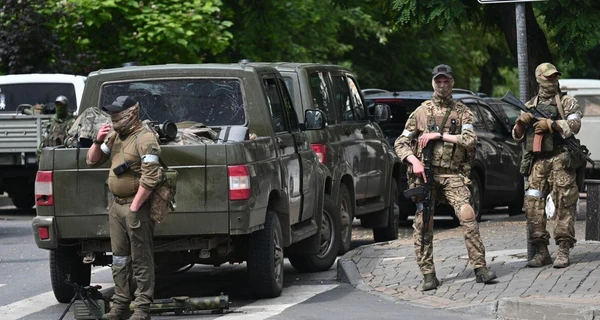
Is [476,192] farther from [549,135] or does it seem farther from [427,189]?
[427,189]

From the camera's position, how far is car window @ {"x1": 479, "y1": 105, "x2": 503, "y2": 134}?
720 inches

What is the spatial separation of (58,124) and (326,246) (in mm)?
7084

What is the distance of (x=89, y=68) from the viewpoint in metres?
29.4

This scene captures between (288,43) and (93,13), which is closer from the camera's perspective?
(93,13)

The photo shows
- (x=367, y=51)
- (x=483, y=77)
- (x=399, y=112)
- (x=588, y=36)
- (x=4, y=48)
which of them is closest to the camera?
(x=588, y=36)

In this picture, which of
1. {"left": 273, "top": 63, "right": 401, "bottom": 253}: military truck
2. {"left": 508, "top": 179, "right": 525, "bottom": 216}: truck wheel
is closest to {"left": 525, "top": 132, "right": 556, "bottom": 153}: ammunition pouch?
{"left": 273, "top": 63, "right": 401, "bottom": 253}: military truck

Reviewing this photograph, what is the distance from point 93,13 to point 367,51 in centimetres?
1463

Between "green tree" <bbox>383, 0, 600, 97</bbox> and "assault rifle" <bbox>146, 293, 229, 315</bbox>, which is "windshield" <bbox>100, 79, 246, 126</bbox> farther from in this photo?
"green tree" <bbox>383, 0, 600, 97</bbox>

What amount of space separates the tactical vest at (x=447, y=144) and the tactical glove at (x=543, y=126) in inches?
26.8

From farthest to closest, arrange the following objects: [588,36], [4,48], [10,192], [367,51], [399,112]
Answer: [367,51], [4,48], [10,192], [399,112], [588,36]

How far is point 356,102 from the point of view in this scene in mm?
15234

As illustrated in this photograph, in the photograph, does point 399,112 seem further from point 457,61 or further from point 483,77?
point 483,77

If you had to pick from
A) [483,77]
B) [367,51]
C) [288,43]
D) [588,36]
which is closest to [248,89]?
[588,36]

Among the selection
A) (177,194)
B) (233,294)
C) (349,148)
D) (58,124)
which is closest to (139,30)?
(58,124)
